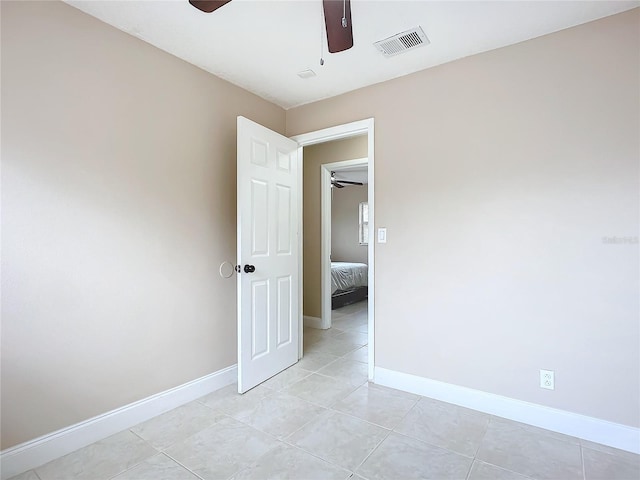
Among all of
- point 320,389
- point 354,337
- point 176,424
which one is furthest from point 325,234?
point 176,424

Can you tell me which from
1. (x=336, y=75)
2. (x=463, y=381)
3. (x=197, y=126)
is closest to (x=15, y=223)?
(x=197, y=126)

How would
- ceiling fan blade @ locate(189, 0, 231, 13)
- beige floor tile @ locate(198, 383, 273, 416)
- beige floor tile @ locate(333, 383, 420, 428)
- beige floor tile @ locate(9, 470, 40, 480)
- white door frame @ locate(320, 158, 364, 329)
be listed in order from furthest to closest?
white door frame @ locate(320, 158, 364, 329)
beige floor tile @ locate(198, 383, 273, 416)
beige floor tile @ locate(333, 383, 420, 428)
beige floor tile @ locate(9, 470, 40, 480)
ceiling fan blade @ locate(189, 0, 231, 13)

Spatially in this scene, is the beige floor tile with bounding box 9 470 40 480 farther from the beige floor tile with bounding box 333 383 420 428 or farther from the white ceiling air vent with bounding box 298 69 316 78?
the white ceiling air vent with bounding box 298 69 316 78

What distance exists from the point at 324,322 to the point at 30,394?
3.22 m

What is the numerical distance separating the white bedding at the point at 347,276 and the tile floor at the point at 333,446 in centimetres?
296

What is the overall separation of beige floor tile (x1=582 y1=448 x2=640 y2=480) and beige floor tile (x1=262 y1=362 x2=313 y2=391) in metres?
1.96

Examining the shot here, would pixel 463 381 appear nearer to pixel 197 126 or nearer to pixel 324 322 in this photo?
pixel 324 322

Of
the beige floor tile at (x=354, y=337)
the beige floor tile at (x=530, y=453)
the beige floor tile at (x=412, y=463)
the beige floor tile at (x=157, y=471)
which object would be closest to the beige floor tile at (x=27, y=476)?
the beige floor tile at (x=157, y=471)

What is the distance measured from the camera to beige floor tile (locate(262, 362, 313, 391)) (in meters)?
2.81

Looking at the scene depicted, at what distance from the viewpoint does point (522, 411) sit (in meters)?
2.24

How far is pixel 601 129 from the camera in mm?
2035

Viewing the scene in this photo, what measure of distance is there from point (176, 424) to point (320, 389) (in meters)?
1.07

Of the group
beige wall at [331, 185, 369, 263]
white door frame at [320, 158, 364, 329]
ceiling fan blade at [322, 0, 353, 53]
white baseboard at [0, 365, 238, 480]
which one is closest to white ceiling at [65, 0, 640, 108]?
ceiling fan blade at [322, 0, 353, 53]

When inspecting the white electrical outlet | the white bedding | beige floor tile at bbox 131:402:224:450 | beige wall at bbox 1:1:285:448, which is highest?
beige wall at bbox 1:1:285:448
